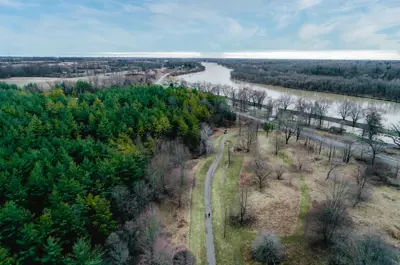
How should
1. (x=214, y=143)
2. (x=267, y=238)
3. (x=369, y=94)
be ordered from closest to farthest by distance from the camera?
(x=267, y=238) → (x=214, y=143) → (x=369, y=94)

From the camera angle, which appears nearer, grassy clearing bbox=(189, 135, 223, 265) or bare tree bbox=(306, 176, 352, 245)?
grassy clearing bbox=(189, 135, 223, 265)

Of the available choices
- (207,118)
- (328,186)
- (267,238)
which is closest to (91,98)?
(207,118)

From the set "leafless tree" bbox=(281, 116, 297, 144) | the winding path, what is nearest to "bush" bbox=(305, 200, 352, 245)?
the winding path

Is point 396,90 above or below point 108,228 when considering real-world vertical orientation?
above

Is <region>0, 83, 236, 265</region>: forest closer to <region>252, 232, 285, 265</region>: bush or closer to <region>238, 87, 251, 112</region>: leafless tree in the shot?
<region>252, 232, 285, 265</region>: bush

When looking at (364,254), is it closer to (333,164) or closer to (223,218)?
(223,218)

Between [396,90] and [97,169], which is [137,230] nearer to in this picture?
[97,169]

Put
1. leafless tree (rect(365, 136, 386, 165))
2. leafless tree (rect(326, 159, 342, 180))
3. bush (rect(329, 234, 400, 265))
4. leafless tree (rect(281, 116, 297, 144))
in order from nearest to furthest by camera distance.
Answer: bush (rect(329, 234, 400, 265)) < leafless tree (rect(326, 159, 342, 180)) < leafless tree (rect(365, 136, 386, 165)) < leafless tree (rect(281, 116, 297, 144))
